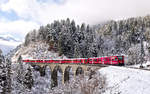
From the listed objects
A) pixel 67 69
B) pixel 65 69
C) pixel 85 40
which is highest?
pixel 85 40

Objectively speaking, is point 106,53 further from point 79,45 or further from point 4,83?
point 4,83

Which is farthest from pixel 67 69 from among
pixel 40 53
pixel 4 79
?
pixel 40 53

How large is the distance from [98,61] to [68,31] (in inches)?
2532

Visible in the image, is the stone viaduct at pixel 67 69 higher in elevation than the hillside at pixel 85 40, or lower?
lower

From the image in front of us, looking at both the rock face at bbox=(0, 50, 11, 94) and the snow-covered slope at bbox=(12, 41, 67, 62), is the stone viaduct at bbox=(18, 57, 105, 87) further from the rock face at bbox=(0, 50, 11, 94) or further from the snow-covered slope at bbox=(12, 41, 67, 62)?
the snow-covered slope at bbox=(12, 41, 67, 62)

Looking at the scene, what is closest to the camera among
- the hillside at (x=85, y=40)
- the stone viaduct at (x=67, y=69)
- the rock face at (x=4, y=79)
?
the rock face at (x=4, y=79)

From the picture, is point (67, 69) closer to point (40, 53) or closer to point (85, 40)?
point (85, 40)

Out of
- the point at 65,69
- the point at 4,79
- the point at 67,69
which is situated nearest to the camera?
the point at 4,79

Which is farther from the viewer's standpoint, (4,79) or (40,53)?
(40,53)

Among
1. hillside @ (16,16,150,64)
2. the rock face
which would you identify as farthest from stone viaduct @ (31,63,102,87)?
hillside @ (16,16,150,64)

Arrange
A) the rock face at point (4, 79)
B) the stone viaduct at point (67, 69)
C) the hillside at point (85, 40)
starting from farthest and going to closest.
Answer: the hillside at point (85, 40) < the stone viaduct at point (67, 69) < the rock face at point (4, 79)

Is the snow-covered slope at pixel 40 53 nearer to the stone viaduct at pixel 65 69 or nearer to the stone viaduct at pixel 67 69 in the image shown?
the stone viaduct at pixel 65 69

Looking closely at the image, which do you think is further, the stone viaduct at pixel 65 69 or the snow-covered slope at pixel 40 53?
the snow-covered slope at pixel 40 53

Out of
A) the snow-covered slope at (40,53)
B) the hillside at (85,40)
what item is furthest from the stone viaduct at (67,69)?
the hillside at (85,40)
